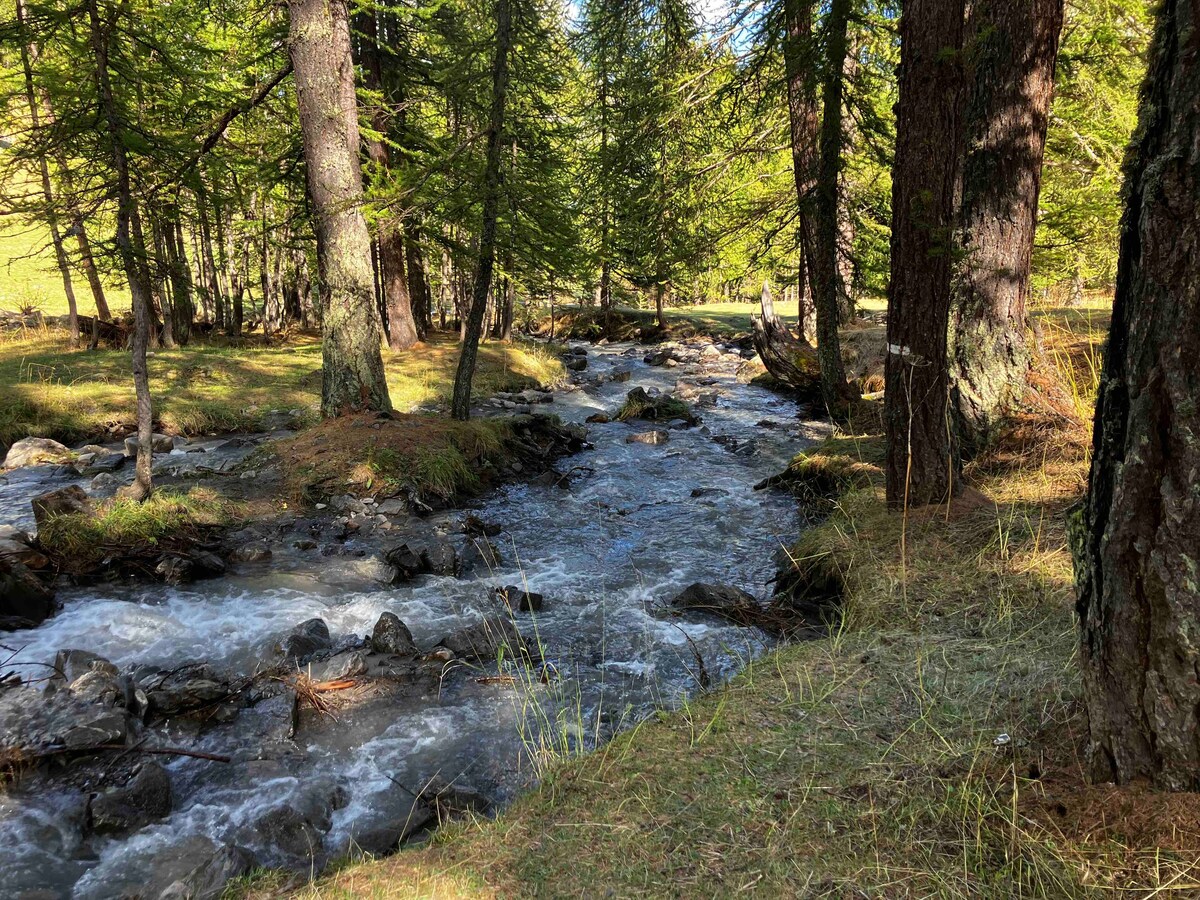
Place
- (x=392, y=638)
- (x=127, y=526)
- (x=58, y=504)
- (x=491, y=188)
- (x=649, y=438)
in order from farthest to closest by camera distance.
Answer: (x=649, y=438)
(x=491, y=188)
(x=127, y=526)
(x=58, y=504)
(x=392, y=638)

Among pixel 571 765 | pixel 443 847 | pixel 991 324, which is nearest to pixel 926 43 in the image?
pixel 991 324

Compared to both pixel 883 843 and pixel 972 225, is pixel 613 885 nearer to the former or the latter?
pixel 883 843

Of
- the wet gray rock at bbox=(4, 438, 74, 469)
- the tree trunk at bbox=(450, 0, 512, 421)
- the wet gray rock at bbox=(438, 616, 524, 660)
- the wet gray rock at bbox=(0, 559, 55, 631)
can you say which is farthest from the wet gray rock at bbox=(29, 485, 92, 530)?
the tree trunk at bbox=(450, 0, 512, 421)

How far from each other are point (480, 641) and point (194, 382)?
38.5 ft

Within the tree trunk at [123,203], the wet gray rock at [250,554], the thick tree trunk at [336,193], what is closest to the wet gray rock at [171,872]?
the wet gray rock at [250,554]

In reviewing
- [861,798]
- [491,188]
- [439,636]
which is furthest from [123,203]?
[861,798]

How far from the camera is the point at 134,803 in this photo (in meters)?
3.64

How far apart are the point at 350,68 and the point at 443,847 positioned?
10.2 meters

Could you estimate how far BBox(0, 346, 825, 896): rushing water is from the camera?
3602mm

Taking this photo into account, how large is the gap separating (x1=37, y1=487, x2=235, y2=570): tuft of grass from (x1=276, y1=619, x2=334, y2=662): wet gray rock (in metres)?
2.47

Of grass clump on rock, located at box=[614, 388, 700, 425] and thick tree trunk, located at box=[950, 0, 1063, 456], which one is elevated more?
thick tree trunk, located at box=[950, 0, 1063, 456]

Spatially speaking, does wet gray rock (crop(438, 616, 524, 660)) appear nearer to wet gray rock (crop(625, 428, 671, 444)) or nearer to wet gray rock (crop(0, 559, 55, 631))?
wet gray rock (crop(0, 559, 55, 631))

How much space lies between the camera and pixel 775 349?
49.0ft

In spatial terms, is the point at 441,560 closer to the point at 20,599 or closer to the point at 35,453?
the point at 20,599
